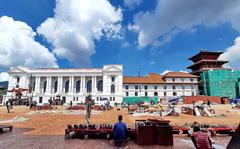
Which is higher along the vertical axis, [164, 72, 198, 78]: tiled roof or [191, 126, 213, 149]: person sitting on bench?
[164, 72, 198, 78]: tiled roof

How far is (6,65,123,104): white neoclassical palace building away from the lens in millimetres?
68500

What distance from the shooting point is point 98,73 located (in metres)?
70.7

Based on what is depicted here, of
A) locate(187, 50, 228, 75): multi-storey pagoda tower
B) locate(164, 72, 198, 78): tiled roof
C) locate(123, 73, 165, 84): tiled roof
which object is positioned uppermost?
locate(187, 50, 228, 75): multi-storey pagoda tower

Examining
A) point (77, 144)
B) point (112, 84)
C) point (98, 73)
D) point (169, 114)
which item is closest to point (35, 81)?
point (98, 73)

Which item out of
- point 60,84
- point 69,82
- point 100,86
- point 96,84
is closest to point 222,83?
point 100,86

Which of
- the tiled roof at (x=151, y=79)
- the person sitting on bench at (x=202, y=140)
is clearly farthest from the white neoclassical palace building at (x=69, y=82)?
the person sitting on bench at (x=202, y=140)

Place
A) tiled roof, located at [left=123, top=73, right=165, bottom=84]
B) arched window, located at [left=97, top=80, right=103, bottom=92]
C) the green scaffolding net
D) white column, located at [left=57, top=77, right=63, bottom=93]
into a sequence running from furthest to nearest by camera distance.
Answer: arched window, located at [left=97, top=80, right=103, bottom=92] < white column, located at [left=57, top=77, right=63, bottom=93] < tiled roof, located at [left=123, top=73, right=165, bottom=84] < the green scaffolding net

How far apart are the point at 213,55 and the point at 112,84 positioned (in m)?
44.0

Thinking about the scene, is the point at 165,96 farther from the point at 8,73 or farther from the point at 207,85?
the point at 8,73

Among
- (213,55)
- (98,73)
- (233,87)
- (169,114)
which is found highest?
(213,55)

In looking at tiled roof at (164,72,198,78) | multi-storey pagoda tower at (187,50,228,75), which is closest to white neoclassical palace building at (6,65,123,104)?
tiled roof at (164,72,198,78)

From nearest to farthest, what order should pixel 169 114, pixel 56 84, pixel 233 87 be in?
pixel 169 114 → pixel 233 87 → pixel 56 84

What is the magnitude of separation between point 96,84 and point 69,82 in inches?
416

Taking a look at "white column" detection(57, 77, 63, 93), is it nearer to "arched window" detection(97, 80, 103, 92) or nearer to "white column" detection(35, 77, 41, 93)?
"white column" detection(35, 77, 41, 93)
